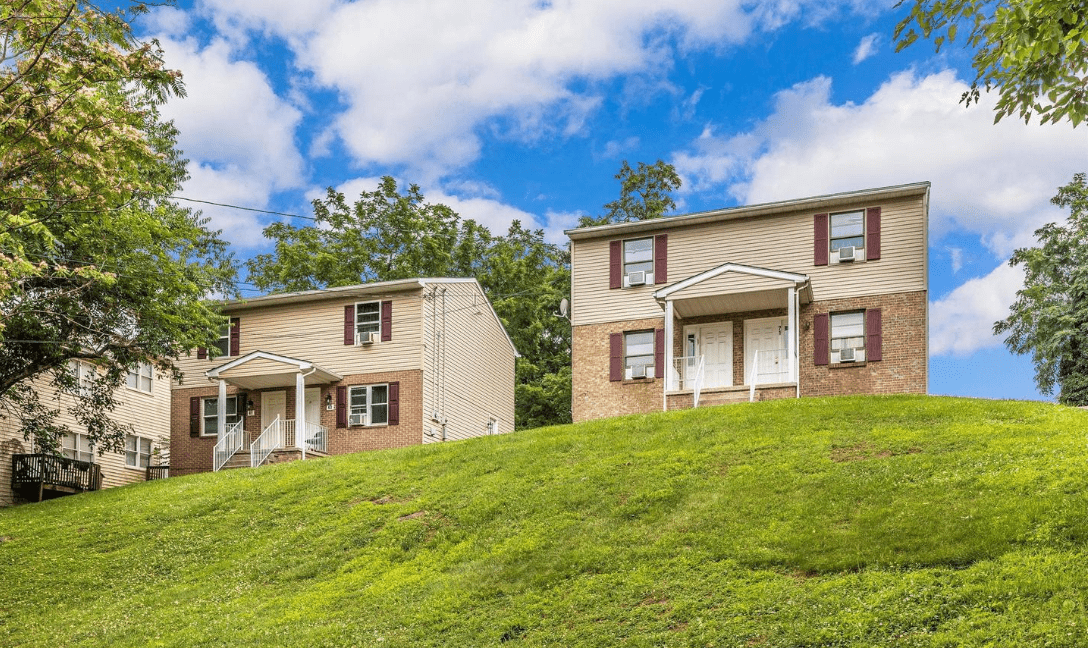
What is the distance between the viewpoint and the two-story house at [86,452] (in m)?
29.4

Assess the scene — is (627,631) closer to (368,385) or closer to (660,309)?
(660,309)

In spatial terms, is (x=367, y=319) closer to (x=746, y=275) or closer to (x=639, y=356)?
(x=639, y=356)

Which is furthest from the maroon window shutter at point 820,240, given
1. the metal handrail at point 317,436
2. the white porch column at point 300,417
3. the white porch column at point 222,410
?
the white porch column at point 222,410

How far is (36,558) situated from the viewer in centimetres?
1975

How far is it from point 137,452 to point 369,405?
31.2 feet

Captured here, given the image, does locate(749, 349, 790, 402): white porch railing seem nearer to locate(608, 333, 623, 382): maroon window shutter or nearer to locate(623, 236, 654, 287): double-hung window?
locate(608, 333, 623, 382): maroon window shutter

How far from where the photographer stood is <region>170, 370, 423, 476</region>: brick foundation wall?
31.4 m

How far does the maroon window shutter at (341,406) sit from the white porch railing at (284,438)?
19.5 inches

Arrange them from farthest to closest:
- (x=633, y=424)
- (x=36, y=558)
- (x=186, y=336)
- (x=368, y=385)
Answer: (x=368, y=385) → (x=186, y=336) → (x=633, y=424) → (x=36, y=558)

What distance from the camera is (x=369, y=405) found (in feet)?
105

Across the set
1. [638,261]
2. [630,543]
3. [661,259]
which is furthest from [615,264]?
[630,543]

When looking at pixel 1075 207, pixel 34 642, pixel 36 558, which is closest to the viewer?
pixel 34 642

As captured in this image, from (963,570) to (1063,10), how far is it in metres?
6.47

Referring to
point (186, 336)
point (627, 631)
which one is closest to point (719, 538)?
point (627, 631)
